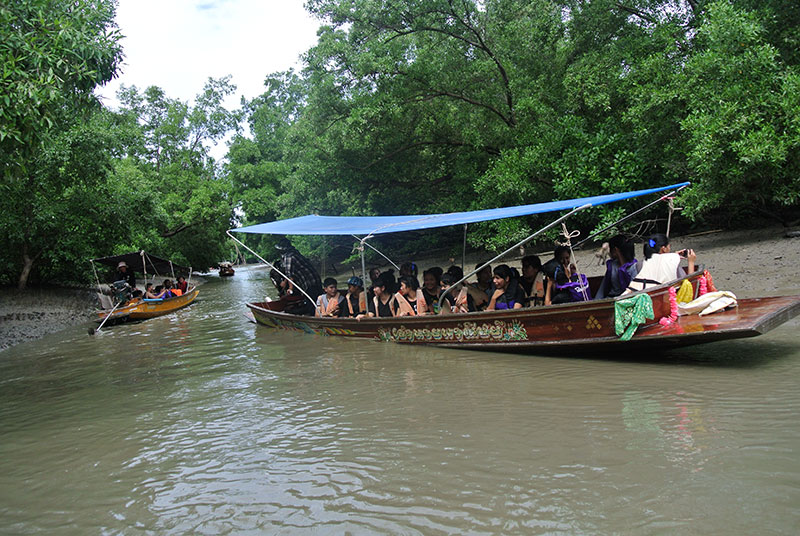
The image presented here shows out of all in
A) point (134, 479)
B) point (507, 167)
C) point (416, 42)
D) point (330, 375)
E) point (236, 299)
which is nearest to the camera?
point (134, 479)

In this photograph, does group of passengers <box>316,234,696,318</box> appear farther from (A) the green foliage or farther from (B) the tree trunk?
(B) the tree trunk

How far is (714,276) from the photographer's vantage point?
10984mm

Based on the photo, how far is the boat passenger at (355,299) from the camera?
31.8 feet

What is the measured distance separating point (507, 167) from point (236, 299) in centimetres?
1208

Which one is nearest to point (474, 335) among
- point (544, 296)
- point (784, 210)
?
point (544, 296)

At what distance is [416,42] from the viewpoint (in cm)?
1933

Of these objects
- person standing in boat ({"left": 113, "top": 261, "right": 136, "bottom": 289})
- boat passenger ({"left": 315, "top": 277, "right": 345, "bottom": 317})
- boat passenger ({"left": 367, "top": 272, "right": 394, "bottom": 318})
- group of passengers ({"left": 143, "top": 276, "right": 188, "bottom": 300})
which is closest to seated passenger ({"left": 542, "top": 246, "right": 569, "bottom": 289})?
boat passenger ({"left": 367, "top": 272, "right": 394, "bottom": 318})

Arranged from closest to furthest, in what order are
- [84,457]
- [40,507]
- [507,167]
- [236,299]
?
[40,507], [84,457], [507,167], [236,299]

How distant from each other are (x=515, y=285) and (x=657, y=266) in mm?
1898

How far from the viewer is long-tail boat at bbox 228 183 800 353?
225 inches

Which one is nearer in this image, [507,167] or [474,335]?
[474,335]

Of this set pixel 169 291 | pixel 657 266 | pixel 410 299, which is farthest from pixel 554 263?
pixel 169 291

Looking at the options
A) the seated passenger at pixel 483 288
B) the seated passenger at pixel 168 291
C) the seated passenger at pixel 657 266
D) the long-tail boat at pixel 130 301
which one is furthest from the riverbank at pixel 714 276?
the seated passenger at pixel 657 266

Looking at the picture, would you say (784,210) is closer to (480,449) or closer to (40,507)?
(480,449)
